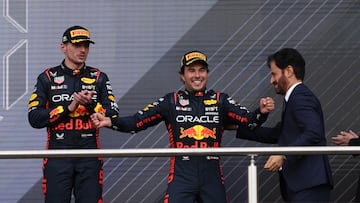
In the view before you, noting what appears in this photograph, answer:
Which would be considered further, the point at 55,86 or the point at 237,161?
the point at 237,161

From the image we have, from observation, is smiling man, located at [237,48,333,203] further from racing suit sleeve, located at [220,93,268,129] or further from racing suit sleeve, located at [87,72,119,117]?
racing suit sleeve, located at [87,72,119,117]

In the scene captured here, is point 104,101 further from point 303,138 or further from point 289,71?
point 303,138

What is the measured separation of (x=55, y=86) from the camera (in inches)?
236

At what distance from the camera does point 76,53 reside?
6000 mm

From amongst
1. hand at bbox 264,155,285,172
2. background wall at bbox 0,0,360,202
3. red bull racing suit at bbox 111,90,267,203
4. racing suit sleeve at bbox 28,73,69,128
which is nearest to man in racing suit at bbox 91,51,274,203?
red bull racing suit at bbox 111,90,267,203

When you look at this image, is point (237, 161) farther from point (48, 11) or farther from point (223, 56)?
point (48, 11)

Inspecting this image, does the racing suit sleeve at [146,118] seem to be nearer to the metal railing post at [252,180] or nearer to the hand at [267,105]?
the hand at [267,105]

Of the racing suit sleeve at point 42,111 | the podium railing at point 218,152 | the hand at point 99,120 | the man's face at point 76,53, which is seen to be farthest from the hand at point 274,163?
the man's face at point 76,53

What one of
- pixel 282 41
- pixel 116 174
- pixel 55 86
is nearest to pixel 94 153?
pixel 55 86

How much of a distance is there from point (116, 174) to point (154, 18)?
3.57 feet

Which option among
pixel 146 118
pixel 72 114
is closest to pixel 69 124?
pixel 72 114

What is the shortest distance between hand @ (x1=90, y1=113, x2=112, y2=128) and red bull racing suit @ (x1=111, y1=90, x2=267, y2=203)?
76mm

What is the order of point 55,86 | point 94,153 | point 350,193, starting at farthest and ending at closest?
point 350,193, point 55,86, point 94,153

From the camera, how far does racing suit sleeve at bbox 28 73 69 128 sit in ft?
19.0
